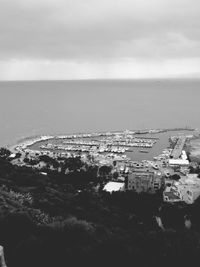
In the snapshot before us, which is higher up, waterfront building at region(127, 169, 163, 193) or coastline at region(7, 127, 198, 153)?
coastline at region(7, 127, 198, 153)

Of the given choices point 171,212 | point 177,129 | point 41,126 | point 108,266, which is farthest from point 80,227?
point 41,126

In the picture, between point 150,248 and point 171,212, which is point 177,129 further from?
point 150,248

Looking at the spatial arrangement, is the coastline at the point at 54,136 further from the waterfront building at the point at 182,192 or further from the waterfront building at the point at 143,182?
the waterfront building at the point at 182,192

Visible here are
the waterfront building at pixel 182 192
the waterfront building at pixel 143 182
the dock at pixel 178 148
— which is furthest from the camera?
the dock at pixel 178 148

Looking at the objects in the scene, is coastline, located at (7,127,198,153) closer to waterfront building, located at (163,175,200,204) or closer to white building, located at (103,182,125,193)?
white building, located at (103,182,125,193)

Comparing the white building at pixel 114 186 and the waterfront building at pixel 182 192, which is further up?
the white building at pixel 114 186

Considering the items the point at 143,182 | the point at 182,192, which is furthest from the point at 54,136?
the point at 182,192

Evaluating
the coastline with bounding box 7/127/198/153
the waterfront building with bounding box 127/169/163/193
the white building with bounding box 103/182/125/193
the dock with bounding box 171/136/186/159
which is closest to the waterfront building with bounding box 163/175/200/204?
the waterfront building with bounding box 127/169/163/193

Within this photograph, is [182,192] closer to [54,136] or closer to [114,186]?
[114,186]

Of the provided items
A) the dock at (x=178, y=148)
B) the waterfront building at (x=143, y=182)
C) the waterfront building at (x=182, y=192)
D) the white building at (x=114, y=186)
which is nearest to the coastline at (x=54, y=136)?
the dock at (x=178, y=148)

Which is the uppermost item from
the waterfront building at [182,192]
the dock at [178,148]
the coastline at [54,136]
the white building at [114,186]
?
the coastline at [54,136]

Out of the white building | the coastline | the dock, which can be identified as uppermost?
the coastline
